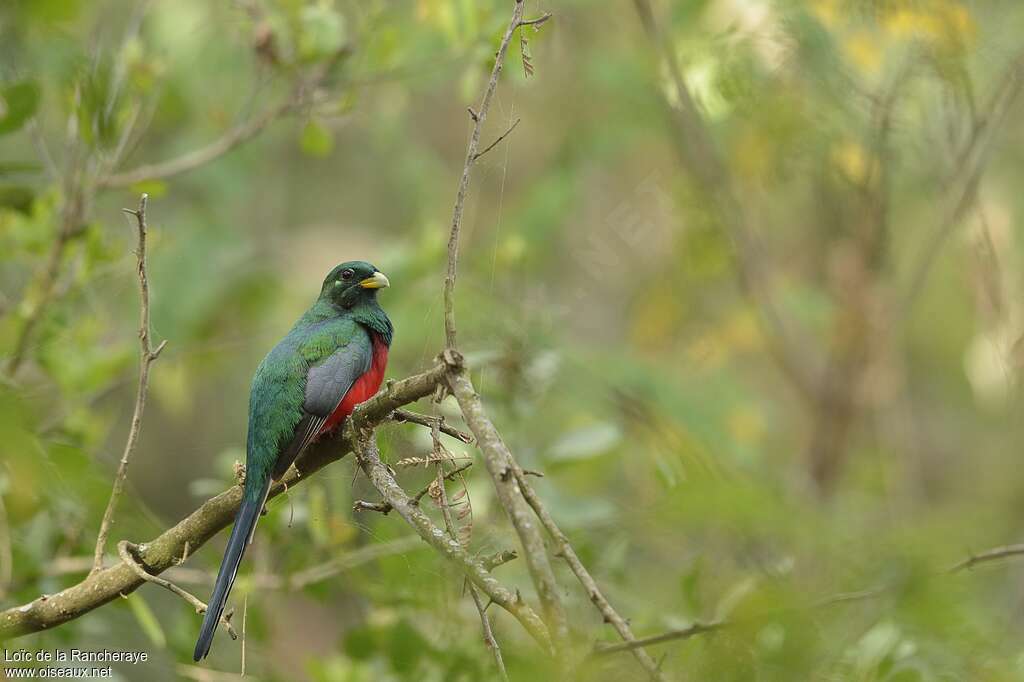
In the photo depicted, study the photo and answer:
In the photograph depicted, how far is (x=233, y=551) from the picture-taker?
2.62 m

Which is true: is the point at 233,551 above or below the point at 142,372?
below

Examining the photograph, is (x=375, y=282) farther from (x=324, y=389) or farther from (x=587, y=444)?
(x=587, y=444)

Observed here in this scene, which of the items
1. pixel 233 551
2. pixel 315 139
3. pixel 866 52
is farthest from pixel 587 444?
pixel 866 52

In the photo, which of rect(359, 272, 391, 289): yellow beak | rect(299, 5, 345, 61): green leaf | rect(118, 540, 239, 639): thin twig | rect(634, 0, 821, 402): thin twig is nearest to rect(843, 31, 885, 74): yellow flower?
rect(634, 0, 821, 402): thin twig

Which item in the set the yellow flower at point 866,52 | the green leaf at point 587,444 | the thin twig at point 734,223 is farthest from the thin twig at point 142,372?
the yellow flower at point 866,52

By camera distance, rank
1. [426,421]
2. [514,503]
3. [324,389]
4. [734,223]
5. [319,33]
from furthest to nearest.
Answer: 1. [734,223]
2. [319,33]
3. [324,389]
4. [426,421]
5. [514,503]

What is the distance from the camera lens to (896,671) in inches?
93.4

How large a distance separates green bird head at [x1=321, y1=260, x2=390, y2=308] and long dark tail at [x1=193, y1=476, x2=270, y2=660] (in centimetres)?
123

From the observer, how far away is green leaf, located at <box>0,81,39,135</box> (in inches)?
124

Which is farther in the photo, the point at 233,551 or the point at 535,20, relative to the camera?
the point at 233,551

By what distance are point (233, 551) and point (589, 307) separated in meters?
7.72

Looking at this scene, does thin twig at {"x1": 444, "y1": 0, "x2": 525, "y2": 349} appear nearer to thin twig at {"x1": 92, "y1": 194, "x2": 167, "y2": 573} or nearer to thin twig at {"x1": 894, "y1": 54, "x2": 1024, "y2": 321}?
thin twig at {"x1": 92, "y1": 194, "x2": 167, "y2": 573}

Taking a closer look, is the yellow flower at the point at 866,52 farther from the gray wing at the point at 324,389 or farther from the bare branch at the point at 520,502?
the bare branch at the point at 520,502

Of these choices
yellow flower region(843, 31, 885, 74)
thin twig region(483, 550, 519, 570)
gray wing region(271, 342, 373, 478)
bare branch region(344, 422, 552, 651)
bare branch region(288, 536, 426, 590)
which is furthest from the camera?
yellow flower region(843, 31, 885, 74)
